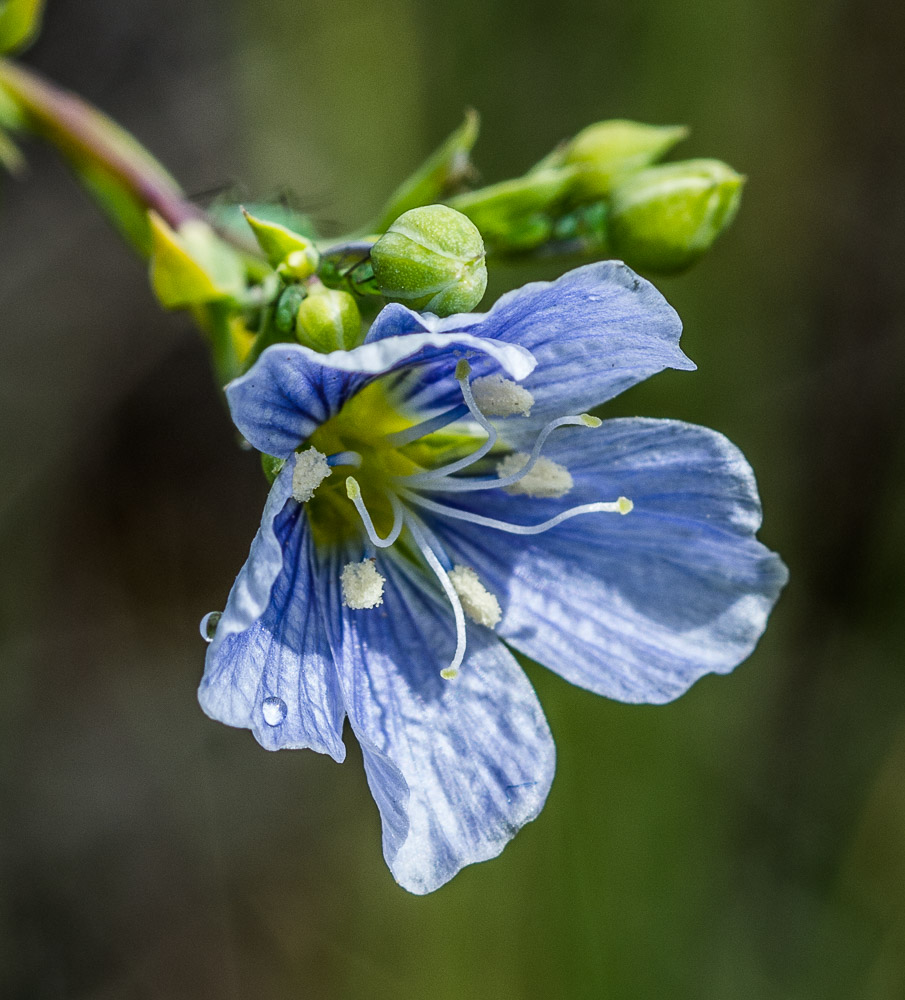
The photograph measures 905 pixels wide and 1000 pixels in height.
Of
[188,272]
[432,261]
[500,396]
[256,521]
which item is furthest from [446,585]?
[256,521]

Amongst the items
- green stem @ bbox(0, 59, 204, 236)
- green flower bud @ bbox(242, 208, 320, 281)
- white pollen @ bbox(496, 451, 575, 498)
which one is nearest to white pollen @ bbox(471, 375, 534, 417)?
white pollen @ bbox(496, 451, 575, 498)

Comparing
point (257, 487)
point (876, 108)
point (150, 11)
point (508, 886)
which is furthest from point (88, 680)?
point (876, 108)

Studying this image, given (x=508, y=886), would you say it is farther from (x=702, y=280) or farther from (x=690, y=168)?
(x=690, y=168)

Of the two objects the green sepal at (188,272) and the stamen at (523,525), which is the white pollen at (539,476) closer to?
the stamen at (523,525)

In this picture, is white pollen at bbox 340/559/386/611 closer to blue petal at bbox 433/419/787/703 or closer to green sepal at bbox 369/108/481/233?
blue petal at bbox 433/419/787/703

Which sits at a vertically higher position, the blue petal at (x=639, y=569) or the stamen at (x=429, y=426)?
the stamen at (x=429, y=426)

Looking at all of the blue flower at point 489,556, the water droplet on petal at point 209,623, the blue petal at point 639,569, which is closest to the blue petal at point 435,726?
the blue flower at point 489,556
